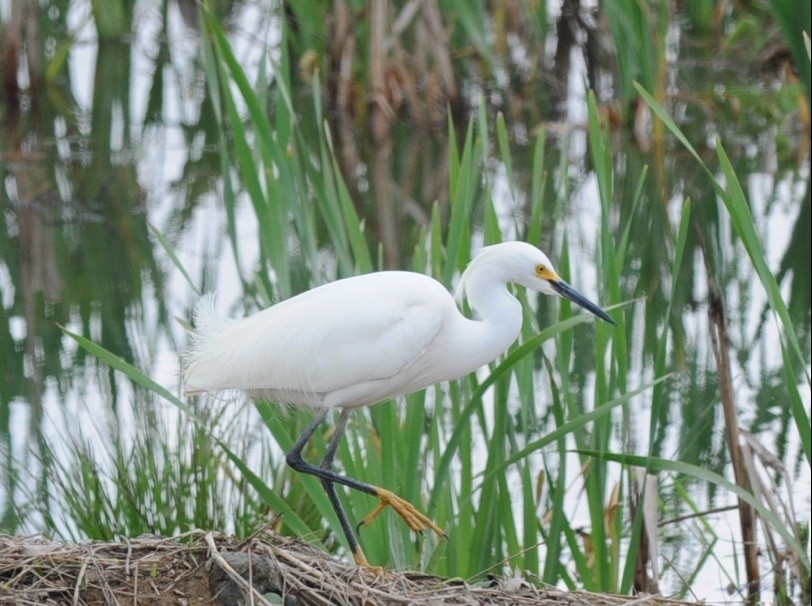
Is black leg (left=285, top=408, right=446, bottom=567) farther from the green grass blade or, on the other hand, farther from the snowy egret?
the green grass blade

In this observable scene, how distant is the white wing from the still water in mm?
404

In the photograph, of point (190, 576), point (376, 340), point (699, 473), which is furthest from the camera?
point (376, 340)

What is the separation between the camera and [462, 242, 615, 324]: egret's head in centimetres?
312

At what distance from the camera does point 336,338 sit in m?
3.23

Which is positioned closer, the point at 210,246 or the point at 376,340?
the point at 376,340

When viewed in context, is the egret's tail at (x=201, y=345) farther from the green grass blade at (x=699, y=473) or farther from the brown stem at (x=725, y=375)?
the brown stem at (x=725, y=375)

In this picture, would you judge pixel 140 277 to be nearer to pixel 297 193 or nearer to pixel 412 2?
pixel 412 2

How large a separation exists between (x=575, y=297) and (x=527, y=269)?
0.12m

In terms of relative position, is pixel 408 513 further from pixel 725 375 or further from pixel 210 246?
pixel 210 246

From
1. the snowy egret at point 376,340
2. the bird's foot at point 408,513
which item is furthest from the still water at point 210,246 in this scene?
the bird's foot at point 408,513

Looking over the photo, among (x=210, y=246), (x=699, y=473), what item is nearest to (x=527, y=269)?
(x=699, y=473)

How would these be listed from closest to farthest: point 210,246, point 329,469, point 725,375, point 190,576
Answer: point 190,576, point 329,469, point 725,375, point 210,246

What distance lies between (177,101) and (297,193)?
841 cm

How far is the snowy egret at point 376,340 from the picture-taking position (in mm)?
3170
